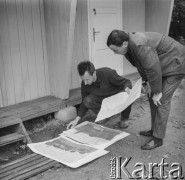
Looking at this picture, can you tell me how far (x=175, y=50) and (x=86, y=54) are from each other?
223 cm

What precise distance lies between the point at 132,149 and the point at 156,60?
1.12 metres

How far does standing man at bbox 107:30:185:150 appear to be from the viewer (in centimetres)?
273

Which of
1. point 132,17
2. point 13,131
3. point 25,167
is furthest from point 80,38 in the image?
point 25,167

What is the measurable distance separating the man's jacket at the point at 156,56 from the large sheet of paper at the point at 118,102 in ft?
0.58

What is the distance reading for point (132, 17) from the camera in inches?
235

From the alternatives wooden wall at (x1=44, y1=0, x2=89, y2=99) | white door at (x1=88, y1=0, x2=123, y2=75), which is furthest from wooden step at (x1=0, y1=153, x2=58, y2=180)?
white door at (x1=88, y1=0, x2=123, y2=75)

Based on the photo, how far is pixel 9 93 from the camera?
4.03 metres

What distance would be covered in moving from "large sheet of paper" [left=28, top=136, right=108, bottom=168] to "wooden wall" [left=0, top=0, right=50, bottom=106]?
1114mm

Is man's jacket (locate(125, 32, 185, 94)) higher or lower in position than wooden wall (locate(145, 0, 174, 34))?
lower

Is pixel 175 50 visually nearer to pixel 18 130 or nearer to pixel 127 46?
pixel 127 46

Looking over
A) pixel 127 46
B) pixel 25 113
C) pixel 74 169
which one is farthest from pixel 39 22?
pixel 74 169

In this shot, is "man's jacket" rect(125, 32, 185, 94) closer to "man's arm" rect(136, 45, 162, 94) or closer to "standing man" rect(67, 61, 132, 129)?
"man's arm" rect(136, 45, 162, 94)

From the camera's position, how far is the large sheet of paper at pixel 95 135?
3.34 metres

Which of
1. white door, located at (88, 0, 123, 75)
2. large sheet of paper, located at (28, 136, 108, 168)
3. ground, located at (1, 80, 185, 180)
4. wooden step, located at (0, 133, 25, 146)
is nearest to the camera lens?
ground, located at (1, 80, 185, 180)
